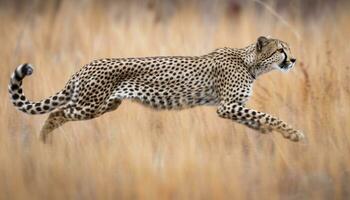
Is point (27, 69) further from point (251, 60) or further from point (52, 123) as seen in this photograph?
point (251, 60)

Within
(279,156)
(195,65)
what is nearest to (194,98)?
(195,65)

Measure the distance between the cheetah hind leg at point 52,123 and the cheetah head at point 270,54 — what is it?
3.95 ft

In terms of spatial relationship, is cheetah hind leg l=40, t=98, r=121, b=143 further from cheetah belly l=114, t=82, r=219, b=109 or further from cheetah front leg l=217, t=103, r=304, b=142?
cheetah front leg l=217, t=103, r=304, b=142

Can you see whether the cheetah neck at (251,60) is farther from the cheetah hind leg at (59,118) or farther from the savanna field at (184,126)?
the cheetah hind leg at (59,118)

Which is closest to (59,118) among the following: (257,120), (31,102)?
(31,102)

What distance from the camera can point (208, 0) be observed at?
8.94 meters

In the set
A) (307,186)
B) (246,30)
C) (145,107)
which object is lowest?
(307,186)

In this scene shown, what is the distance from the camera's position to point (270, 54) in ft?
23.4

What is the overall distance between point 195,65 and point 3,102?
50.4 inches

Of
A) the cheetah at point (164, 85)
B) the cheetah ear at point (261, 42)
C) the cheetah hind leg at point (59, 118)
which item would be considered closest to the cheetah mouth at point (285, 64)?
the cheetah at point (164, 85)

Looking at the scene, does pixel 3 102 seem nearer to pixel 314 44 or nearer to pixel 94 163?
pixel 94 163

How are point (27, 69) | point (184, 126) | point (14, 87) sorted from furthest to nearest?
point (184, 126) < point (14, 87) < point (27, 69)

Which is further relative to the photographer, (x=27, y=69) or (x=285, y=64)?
(x=285, y=64)

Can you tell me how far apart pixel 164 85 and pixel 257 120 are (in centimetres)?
61
